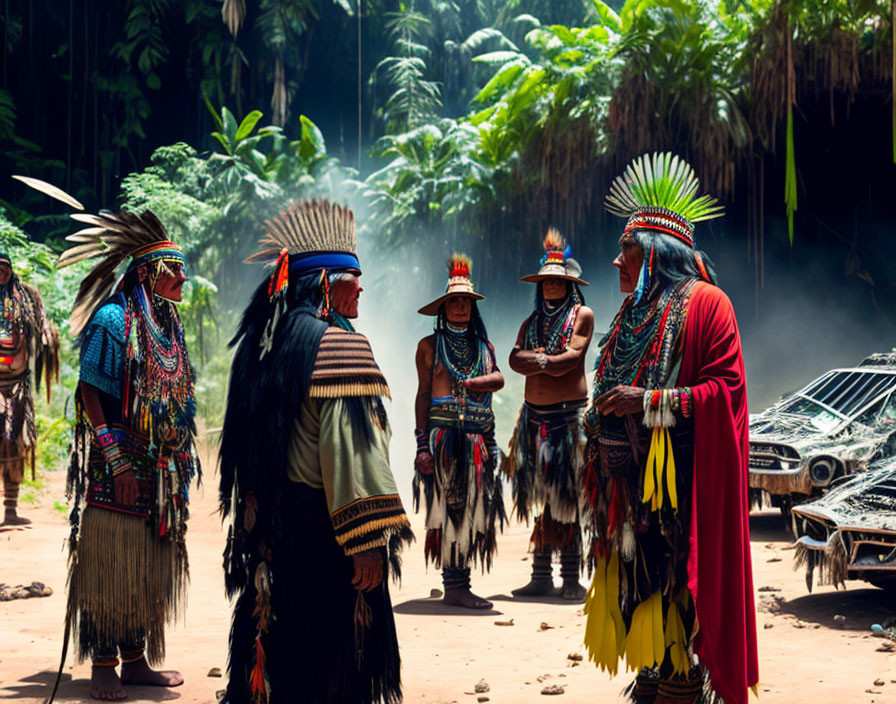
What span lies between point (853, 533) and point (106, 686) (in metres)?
4.20

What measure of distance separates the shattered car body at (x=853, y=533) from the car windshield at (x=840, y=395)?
2.12 meters

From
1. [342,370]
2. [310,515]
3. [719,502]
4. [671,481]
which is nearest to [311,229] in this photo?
[342,370]

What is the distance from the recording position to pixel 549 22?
28.9 m

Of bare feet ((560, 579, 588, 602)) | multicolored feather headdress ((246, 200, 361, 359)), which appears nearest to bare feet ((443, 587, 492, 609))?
bare feet ((560, 579, 588, 602))

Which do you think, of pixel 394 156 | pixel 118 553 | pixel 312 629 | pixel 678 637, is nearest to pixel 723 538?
pixel 678 637

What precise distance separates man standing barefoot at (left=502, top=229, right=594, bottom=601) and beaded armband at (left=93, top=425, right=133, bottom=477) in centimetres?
282

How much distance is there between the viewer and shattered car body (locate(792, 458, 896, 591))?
5516 millimetres

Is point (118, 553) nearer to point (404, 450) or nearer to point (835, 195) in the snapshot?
point (404, 450)

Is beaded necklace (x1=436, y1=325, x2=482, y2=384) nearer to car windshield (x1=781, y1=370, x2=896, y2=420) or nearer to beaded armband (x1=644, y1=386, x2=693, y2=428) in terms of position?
beaded armband (x1=644, y1=386, x2=693, y2=428)

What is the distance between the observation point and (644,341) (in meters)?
4.12

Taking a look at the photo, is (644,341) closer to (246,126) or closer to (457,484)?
(457,484)

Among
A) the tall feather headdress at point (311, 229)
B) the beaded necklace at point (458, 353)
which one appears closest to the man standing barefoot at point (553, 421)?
the beaded necklace at point (458, 353)

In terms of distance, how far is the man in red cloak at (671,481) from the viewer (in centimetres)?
377

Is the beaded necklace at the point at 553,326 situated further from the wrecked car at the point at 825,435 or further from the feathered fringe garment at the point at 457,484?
the wrecked car at the point at 825,435
